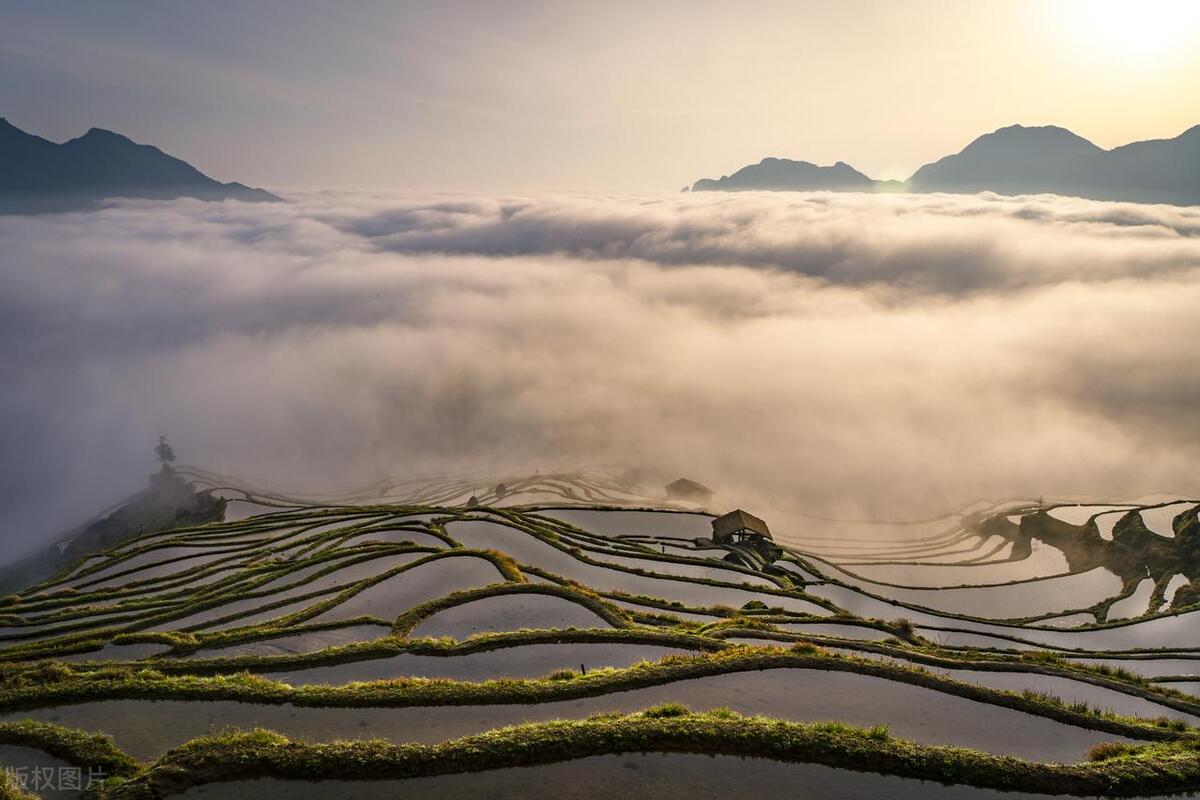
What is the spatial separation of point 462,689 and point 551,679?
302cm

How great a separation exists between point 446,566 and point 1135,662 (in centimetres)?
5080

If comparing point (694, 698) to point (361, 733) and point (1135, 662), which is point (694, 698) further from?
point (1135, 662)

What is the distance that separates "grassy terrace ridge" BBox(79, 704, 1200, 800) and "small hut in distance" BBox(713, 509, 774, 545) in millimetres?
49178

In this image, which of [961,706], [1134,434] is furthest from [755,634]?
[1134,434]

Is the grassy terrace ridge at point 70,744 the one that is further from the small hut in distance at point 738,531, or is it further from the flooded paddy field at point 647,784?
the small hut in distance at point 738,531

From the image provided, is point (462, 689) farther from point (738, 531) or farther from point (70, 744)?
point (738, 531)

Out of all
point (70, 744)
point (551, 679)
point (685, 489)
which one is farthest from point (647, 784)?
point (685, 489)

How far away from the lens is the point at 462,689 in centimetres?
1820

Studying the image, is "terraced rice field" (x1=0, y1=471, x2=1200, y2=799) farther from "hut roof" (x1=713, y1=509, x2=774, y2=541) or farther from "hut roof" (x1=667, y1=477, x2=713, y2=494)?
"hut roof" (x1=667, y1=477, x2=713, y2=494)

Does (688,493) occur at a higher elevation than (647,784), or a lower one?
lower

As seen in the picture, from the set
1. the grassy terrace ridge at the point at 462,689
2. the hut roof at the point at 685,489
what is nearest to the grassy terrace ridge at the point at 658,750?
the grassy terrace ridge at the point at 462,689

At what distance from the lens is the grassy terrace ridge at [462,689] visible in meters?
18.0

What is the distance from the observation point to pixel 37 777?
1415 centimetres

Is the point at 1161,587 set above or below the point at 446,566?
below
